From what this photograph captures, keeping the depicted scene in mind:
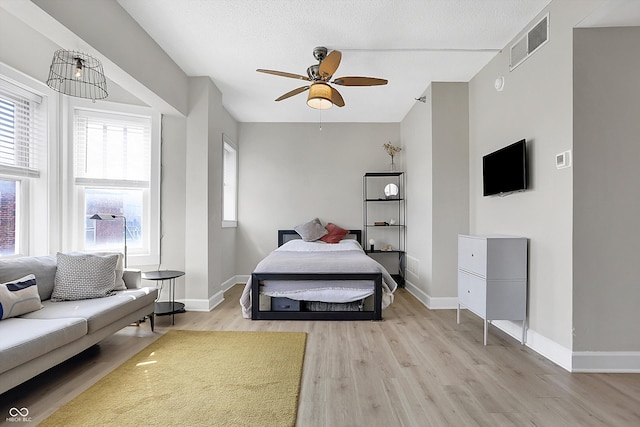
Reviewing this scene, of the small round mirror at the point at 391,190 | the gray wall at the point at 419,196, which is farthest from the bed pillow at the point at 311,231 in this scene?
the gray wall at the point at 419,196

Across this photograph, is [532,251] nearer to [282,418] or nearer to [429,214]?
[429,214]

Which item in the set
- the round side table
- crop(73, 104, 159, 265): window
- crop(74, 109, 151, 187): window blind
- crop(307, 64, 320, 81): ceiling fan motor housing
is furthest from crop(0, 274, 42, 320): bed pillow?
crop(307, 64, 320, 81): ceiling fan motor housing

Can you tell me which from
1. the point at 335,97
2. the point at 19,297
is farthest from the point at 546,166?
the point at 19,297

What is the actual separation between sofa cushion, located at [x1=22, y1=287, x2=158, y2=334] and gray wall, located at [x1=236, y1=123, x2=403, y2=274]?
2.90 metres

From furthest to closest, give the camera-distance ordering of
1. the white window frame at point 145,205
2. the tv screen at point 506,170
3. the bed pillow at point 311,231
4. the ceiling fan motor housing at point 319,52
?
the bed pillow at point 311,231, the white window frame at point 145,205, the ceiling fan motor housing at point 319,52, the tv screen at point 506,170

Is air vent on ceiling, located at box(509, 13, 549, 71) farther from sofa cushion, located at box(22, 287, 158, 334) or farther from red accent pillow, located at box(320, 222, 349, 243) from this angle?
sofa cushion, located at box(22, 287, 158, 334)

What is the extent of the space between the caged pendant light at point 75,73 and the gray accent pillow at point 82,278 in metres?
1.40

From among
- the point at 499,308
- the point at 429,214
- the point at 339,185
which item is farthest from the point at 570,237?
the point at 339,185

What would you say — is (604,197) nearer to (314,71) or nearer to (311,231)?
(314,71)

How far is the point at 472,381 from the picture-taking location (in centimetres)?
235

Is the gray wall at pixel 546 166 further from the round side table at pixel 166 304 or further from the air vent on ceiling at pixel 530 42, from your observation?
the round side table at pixel 166 304

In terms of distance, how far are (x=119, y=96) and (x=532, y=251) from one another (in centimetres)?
473

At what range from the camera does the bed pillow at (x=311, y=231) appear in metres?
5.60

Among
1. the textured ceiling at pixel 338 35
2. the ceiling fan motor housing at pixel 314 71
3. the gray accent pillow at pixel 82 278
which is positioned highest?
the textured ceiling at pixel 338 35
